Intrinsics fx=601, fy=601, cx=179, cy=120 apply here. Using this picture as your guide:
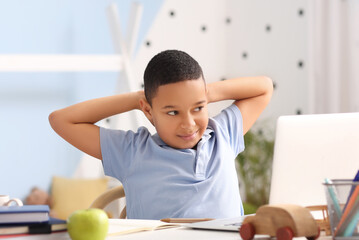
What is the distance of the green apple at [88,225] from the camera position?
792 millimetres

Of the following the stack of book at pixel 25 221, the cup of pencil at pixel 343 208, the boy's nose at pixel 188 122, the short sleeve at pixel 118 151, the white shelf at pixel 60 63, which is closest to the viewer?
the cup of pencil at pixel 343 208

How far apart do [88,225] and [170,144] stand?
0.55 metres

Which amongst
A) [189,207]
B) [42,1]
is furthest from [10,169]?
[189,207]

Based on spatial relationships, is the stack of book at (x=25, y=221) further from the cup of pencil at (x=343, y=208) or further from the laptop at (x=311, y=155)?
the laptop at (x=311, y=155)

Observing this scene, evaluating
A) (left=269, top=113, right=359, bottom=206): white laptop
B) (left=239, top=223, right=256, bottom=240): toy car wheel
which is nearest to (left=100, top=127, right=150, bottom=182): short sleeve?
(left=269, top=113, right=359, bottom=206): white laptop

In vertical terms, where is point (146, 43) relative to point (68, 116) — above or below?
above

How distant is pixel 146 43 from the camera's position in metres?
3.27

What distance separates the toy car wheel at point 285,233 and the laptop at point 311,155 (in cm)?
64

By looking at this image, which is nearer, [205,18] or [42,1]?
[42,1]

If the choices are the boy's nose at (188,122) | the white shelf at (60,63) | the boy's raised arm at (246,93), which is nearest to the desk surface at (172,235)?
the boy's nose at (188,122)

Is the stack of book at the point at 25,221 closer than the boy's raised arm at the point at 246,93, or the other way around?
the stack of book at the point at 25,221

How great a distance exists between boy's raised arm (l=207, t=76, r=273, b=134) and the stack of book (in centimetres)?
66

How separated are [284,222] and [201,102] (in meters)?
0.52

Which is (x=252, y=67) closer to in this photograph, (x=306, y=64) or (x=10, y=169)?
(x=306, y=64)
